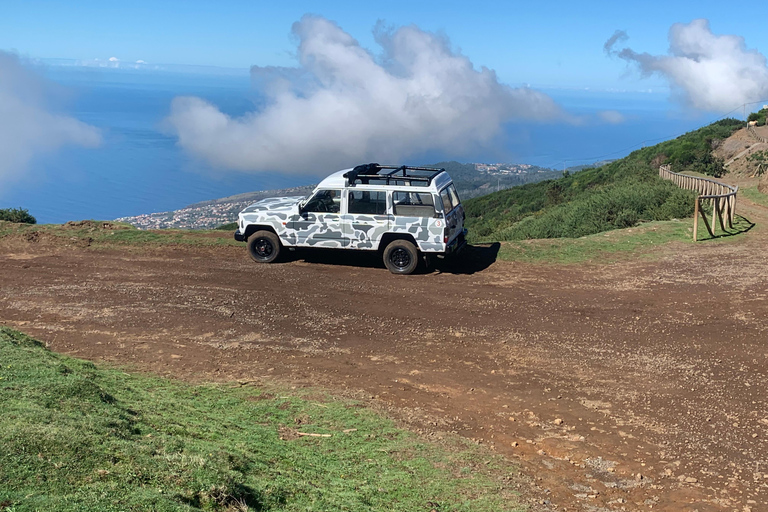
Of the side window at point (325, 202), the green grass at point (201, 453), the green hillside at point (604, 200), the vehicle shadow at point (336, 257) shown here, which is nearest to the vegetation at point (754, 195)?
the green hillside at point (604, 200)

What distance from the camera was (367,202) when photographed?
1483 centimetres

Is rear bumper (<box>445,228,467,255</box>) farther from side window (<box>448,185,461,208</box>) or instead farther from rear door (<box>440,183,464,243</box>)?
side window (<box>448,185,461,208</box>)

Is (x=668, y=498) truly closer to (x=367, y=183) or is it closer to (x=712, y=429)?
(x=712, y=429)

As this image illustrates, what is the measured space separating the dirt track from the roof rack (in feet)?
7.00

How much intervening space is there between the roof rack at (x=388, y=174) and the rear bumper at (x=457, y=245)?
4.93ft

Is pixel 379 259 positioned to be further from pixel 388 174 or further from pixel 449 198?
pixel 449 198

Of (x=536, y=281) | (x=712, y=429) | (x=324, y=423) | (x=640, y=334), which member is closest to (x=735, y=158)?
(x=536, y=281)

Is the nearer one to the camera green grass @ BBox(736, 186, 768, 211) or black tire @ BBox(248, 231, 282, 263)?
black tire @ BBox(248, 231, 282, 263)

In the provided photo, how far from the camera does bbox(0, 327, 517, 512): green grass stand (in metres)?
4.66

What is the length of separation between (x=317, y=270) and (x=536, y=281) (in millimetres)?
4986

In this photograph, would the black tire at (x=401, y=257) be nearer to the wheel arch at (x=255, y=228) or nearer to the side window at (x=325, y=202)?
the side window at (x=325, y=202)

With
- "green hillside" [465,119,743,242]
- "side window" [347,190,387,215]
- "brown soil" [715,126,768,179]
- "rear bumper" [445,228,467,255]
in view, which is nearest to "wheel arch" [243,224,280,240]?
"side window" [347,190,387,215]

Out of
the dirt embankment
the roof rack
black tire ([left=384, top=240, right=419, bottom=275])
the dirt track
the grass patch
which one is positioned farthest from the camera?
the dirt embankment

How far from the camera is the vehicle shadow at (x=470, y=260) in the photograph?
15.4 metres
